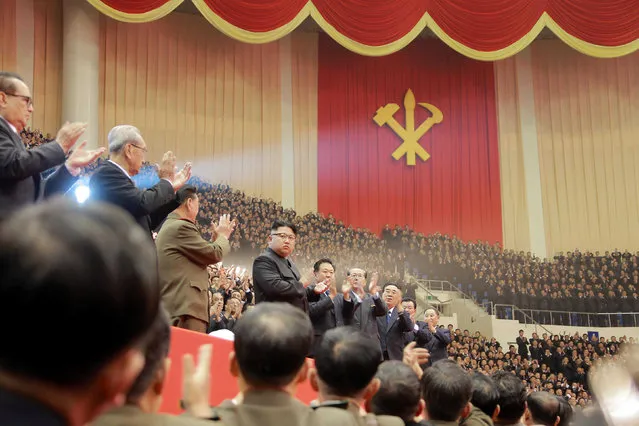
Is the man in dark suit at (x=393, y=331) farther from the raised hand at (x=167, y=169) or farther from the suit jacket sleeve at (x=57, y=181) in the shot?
the suit jacket sleeve at (x=57, y=181)

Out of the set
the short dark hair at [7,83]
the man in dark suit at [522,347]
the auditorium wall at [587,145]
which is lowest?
the man in dark suit at [522,347]

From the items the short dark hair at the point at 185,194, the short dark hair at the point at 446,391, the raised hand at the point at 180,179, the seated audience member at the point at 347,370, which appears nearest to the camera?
the seated audience member at the point at 347,370

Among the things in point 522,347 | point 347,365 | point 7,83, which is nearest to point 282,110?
point 522,347

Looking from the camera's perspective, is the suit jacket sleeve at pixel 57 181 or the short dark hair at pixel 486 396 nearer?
the short dark hair at pixel 486 396

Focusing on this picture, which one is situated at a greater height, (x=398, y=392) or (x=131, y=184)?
(x=131, y=184)

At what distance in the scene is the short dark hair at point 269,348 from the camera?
5.04 feet

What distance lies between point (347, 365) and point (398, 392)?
0.28 m

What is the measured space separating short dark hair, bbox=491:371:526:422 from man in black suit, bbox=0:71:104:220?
164 cm

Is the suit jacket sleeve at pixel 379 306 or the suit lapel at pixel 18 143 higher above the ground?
the suit lapel at pixel 18 143

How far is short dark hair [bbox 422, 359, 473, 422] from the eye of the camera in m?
2.18

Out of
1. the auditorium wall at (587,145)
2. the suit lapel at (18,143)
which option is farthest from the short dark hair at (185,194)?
the auditorium wall at (587,145)

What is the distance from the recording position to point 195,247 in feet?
11.0

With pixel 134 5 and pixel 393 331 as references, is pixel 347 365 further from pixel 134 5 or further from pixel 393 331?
pixel 134 5

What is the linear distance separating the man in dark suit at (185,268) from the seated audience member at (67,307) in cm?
275
